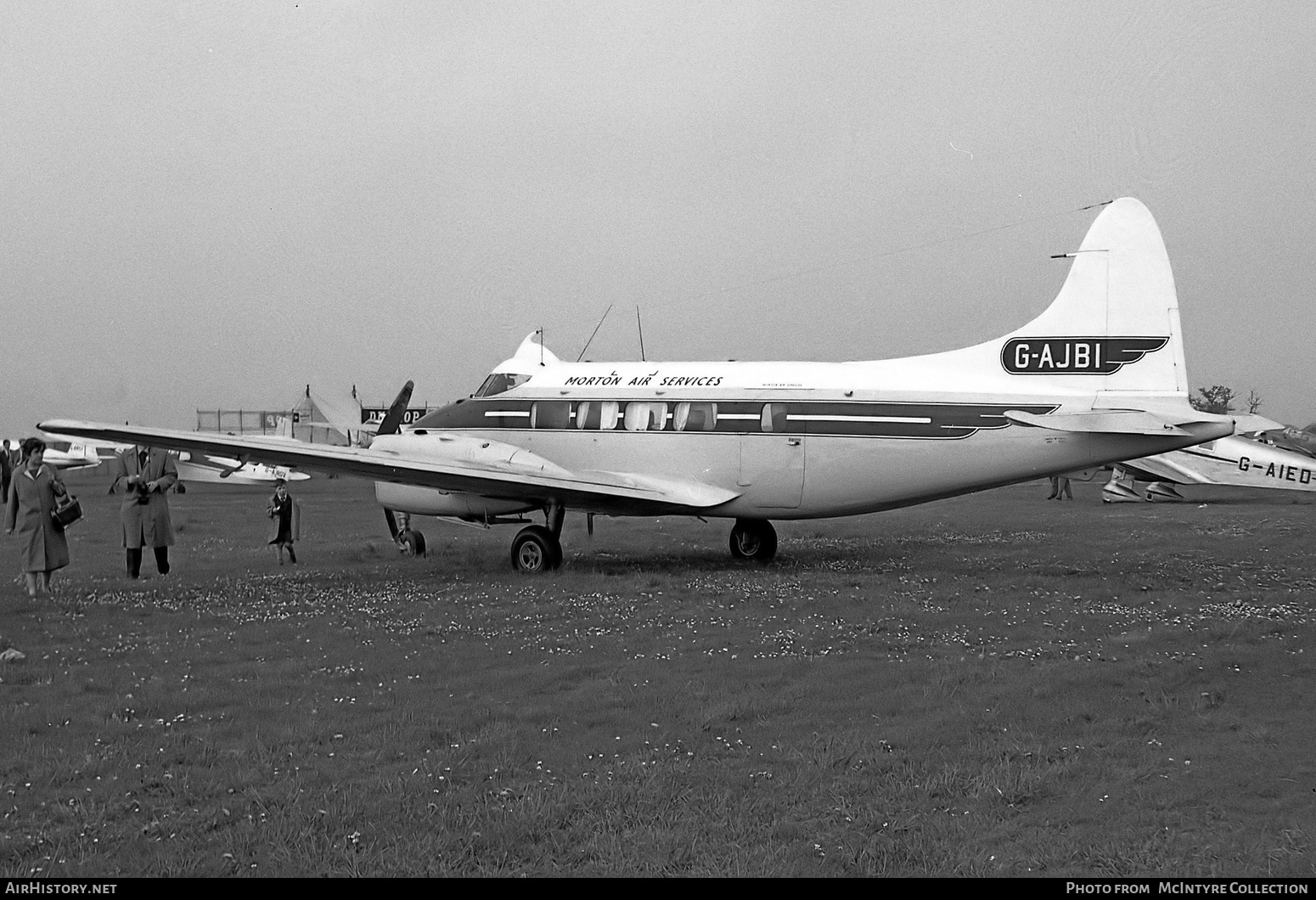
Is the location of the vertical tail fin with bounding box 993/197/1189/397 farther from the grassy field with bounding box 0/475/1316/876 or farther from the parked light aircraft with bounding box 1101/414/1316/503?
the parked light aircraft with bounding box 1101/414/1316/503

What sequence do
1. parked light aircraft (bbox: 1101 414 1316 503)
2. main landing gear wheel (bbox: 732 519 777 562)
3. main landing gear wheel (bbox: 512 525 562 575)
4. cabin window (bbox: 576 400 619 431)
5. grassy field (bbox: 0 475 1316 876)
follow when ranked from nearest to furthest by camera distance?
1. grassy field (bbox: 0 475 1316 876)
2. main landing gear wheel (bbox: 512 525 562 575)
3. cabin window (bbox: 576 400 619 431)
4. main landing gear wheel (bbox: 732 519 777 562)
5. parked light aircraft (bbox: 1101 414 1316 503)

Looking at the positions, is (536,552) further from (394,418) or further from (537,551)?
(394,418)

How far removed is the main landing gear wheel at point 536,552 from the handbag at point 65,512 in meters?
5.79

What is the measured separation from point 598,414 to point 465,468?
271cm

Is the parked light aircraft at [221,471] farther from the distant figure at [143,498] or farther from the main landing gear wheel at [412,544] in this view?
the distant figure at [143,498]

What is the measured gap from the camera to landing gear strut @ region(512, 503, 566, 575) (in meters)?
15.6

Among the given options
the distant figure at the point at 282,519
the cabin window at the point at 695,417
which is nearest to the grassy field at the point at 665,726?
the distant figure at the point at 282,519

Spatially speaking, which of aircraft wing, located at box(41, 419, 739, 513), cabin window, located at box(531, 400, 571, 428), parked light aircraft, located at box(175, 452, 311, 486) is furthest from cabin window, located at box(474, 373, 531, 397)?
parked light aircraft, located at box(175, 452, 311, 486)

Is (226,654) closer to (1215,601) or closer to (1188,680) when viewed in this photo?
(1188,680)

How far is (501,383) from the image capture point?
1795cm

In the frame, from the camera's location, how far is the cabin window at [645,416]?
1653 centimetres

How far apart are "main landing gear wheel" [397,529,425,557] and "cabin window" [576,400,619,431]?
3.52 metres

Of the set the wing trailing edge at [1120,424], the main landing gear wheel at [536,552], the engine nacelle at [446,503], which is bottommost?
the main landing gear wheel at [536,552]

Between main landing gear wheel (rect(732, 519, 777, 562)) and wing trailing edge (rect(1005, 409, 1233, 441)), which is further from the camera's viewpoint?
main landing gear wheel (rect(732, 519, 777, 562))
